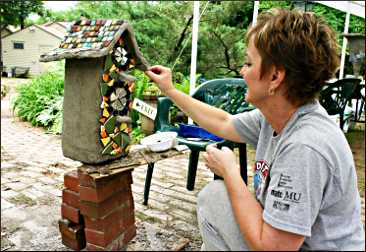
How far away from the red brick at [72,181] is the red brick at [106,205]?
0.22ft

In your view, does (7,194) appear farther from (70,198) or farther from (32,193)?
(70,198)

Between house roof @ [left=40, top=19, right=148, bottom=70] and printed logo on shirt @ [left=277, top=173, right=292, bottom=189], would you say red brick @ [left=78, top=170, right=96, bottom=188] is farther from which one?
printed logo on shirt @ [left=277, top=173, right=292, bottom=189]

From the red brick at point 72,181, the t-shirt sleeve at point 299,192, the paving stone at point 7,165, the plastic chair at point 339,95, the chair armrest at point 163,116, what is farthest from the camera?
the plastic chair at point 339,95

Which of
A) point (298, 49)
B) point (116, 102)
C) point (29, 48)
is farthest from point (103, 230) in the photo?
point (298, 49)

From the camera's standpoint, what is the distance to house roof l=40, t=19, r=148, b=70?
117 centimetres

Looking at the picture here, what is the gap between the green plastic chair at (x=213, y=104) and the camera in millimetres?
2031

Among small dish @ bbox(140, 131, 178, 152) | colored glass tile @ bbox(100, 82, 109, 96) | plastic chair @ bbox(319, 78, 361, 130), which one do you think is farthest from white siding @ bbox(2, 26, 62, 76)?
plastic chair @ bbox(319, 78, 361, 130)

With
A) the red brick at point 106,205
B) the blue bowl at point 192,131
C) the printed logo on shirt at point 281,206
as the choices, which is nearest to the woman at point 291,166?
the printed logo on shirt at point 281,206

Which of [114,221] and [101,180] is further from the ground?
[101,180]

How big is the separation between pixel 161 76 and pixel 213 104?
115 cm

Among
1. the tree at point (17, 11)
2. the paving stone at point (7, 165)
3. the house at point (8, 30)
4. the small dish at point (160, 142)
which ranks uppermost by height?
the tree at point (17, 11)

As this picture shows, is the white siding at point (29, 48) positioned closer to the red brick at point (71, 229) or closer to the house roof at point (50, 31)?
the house roof at point (50, 31)

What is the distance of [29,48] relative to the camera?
1.00 metres

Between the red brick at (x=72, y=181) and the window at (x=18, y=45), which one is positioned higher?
the window at (x=18, y=45)
